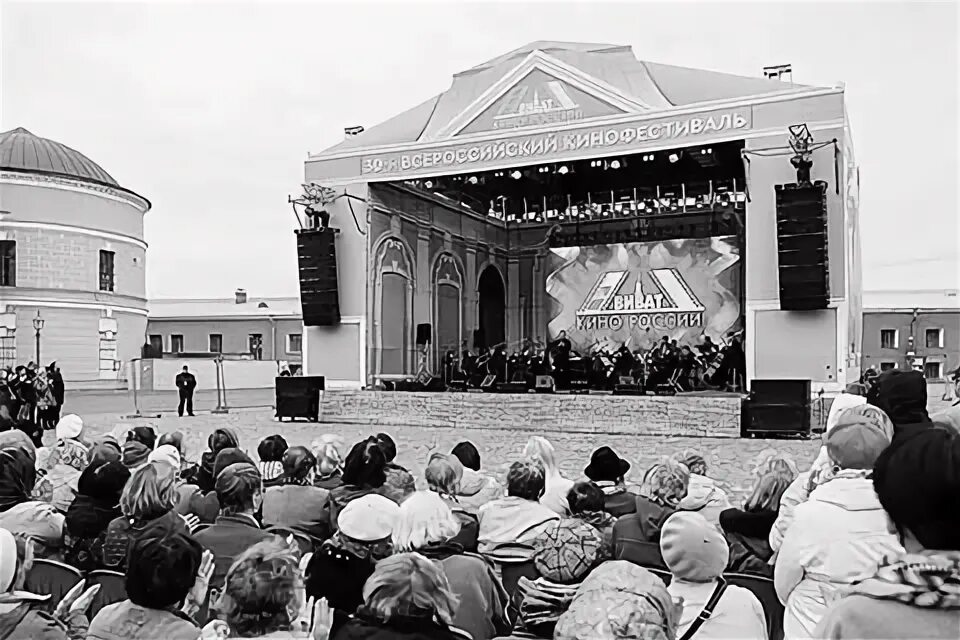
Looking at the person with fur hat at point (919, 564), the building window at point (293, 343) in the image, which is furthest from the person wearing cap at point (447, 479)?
the building window at point (293, 343)

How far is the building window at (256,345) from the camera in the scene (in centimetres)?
3312

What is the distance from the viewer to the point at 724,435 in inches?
450

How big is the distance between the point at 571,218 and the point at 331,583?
53.5 feet

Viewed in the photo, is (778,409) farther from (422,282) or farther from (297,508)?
(297,508)

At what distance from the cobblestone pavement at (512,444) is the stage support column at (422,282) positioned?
3.68 meters

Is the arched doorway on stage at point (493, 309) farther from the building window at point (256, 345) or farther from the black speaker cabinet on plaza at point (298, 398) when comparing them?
the building window at point (256, 345)

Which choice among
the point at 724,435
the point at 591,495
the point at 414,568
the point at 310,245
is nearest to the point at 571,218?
the point at 310,245

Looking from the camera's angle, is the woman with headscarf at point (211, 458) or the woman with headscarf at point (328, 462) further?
the woman with headscarf at point (328, 462)

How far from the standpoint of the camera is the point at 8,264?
2433cm

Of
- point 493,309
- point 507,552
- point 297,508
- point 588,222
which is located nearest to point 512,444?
point 297,508

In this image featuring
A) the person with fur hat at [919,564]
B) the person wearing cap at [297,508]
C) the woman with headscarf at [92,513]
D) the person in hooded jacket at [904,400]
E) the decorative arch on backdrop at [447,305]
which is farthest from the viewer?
the decorative arch on backdrop at [447,305]

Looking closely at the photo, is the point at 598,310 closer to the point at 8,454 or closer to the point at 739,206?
the point at 739,206

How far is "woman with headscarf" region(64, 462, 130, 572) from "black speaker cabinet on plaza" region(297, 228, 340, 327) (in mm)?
12095

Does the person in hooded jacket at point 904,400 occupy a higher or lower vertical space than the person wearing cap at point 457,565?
higher
